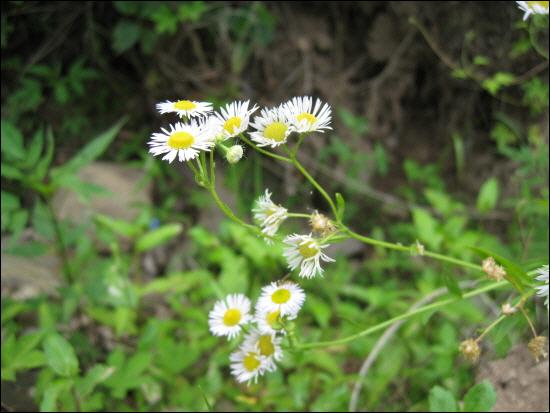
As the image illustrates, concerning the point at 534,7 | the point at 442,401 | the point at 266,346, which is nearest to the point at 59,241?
the point at 266,346

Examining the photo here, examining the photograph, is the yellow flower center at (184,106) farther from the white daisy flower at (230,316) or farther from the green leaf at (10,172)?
the green leaf at (10,172)

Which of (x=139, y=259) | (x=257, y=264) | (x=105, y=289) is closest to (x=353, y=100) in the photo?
(x=257, y=264)

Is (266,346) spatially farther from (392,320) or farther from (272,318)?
(392,320)

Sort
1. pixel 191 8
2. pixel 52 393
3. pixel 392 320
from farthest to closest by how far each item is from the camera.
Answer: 1. pixel 191 8
2. pixel 52 393
3. pixel 392 320

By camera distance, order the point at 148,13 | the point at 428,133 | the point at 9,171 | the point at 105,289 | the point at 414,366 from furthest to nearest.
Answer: the point at 428,133
the point at 148,13
the point at 414,366
the point at 105,289
the point at 9,171

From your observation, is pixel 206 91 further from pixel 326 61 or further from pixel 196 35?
pixel 326 61
